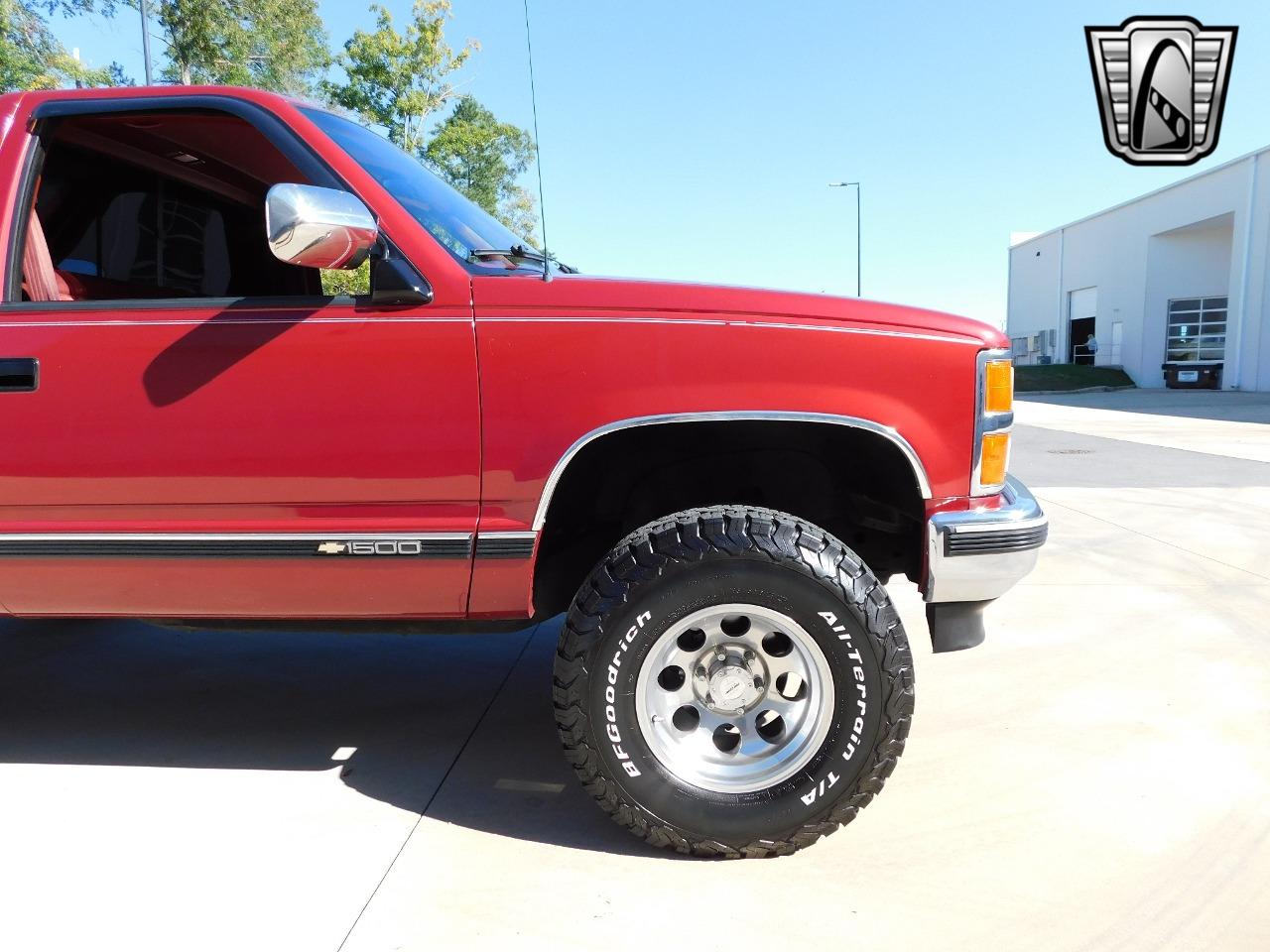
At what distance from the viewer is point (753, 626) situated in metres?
2.31

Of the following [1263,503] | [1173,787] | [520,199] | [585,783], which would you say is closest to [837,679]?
[585,783]

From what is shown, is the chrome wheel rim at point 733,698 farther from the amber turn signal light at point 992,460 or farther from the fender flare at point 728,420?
the amber turn signal light at point 992,460

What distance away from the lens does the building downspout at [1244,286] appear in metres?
27.0

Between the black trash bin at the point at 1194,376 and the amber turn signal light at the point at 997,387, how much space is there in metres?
32.3

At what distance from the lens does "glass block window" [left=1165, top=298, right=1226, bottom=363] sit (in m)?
30.8

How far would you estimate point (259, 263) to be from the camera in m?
3.32

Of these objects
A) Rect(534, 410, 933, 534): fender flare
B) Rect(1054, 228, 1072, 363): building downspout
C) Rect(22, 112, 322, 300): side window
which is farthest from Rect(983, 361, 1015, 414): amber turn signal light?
Rect(1054, 228, 1072, 363): building downspout

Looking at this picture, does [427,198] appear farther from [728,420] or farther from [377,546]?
[728,420]

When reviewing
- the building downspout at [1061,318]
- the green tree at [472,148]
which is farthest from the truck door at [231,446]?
the building downspout at [1061,318]

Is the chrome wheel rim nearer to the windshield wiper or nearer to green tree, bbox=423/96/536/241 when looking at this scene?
the windshield wiper

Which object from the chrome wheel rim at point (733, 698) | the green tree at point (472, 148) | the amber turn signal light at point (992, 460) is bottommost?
the chrome wheel rim at point (733, 698)

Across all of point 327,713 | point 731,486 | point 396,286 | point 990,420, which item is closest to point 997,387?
point 990,420

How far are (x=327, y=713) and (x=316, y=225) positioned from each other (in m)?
1.94

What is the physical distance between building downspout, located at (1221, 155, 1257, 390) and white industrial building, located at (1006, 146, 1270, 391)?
3 centimetres
